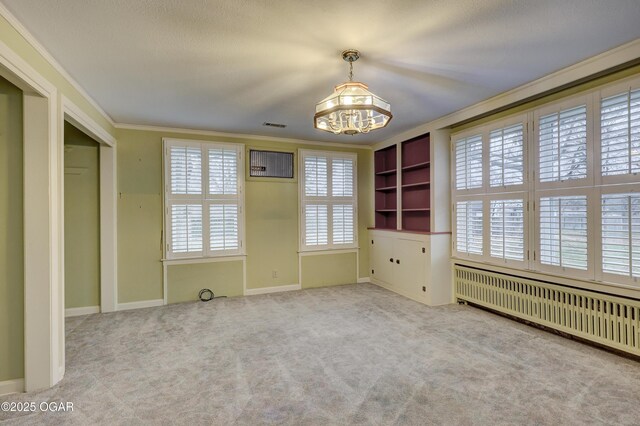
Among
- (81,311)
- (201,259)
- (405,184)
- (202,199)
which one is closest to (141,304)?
(81,311)

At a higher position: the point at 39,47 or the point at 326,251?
the point at 39,47

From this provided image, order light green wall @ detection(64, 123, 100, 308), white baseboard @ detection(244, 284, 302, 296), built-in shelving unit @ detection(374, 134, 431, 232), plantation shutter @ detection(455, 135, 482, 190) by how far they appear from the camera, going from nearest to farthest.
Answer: plantation shutter @ detection(455, 135, 482, 190) < light green wall @ detection(64, 123, 100, 308) < built-in shelving unit @ detection(374, 134, 431, 232) < white baseboard @ detection(244, 284, 302, 296)

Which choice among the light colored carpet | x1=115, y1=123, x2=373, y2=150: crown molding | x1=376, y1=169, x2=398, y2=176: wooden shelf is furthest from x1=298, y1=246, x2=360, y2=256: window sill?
x1=115, y1=123, x2=373, y2=150: crown molding

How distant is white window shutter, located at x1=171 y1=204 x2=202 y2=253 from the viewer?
4590 millimetres

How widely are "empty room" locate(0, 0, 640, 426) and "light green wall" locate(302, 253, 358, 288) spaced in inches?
16.2

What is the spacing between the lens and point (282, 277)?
5.26m

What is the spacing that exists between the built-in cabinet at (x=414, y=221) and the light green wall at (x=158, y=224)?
0.98 metres

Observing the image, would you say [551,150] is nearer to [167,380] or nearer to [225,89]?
[225,89]

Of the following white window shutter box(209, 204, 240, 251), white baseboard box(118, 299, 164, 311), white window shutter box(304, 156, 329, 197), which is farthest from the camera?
white window shutter box(304, 156, 329, 197)

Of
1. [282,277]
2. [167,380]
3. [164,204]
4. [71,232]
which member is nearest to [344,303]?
[282,277]

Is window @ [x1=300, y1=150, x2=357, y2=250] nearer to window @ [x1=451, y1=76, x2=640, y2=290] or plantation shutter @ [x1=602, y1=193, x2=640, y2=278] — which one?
window @ [x1=451, y1=76, x2=640, y2=290]

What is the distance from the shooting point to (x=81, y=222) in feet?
13.8

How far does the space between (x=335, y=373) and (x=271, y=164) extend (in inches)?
137

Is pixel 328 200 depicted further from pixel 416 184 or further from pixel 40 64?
pixel 40 64
